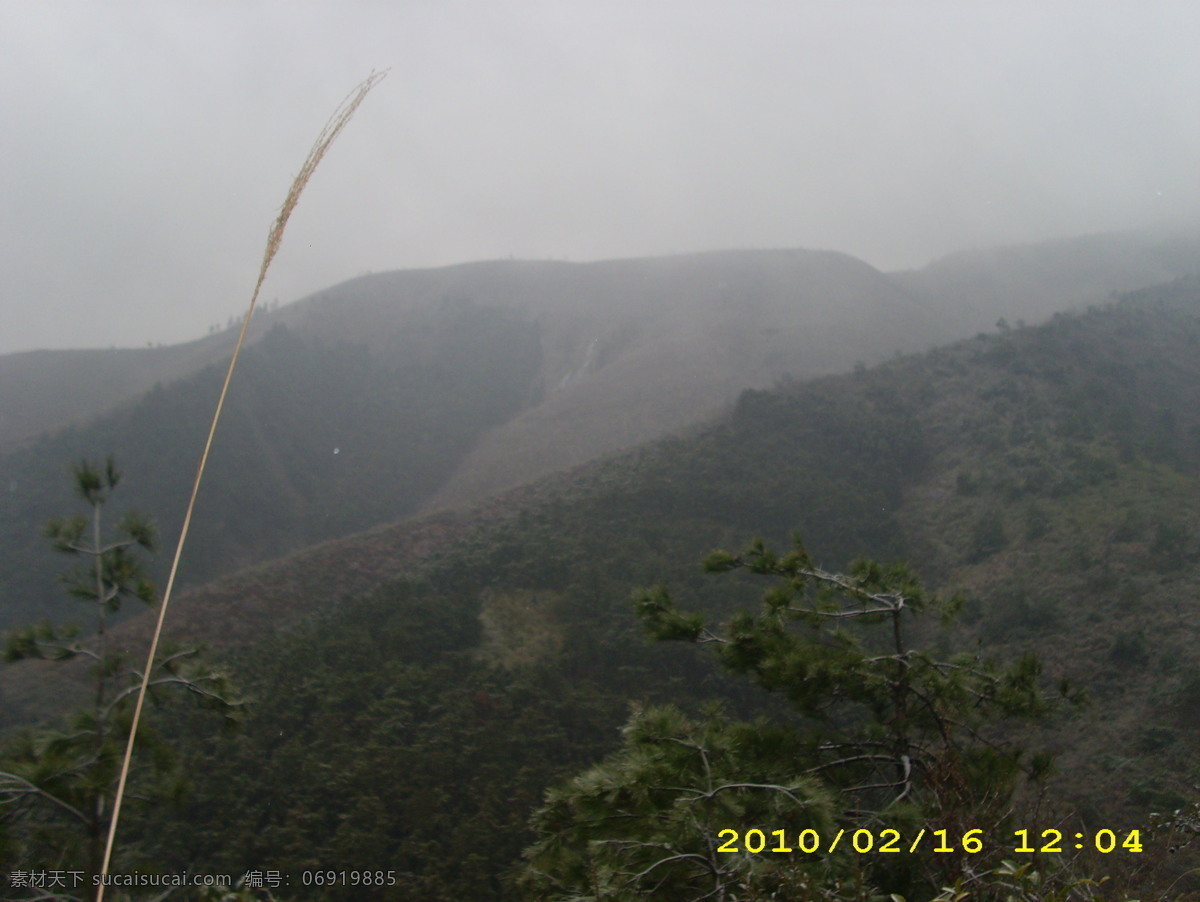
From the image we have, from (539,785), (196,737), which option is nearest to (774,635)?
(539,785)

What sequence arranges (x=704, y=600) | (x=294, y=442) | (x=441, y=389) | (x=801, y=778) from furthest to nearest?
(x=441, y=389) → (x=294, y=442) → (x=704, y=600) → (x=801, y=778)

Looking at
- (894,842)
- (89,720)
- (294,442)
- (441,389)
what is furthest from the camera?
(441,389)

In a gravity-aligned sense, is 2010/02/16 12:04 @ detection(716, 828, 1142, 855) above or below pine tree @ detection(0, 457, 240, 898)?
below

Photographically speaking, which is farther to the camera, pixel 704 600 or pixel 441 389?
pixel 441 389

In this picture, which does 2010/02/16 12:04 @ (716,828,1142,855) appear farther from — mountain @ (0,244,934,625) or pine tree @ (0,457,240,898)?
mountain @ (0,244,934,625)

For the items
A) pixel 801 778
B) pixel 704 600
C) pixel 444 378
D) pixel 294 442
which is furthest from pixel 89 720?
pixel 444 378

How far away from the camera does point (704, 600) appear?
638 inches

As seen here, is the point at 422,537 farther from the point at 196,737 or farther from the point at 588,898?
the point at 588,898

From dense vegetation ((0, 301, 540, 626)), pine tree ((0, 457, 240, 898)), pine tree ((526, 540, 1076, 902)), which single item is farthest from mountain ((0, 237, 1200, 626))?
pine tree ((526, 540, 1076, 902))

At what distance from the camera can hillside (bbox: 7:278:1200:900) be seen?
31.7 ft

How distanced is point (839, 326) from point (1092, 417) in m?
22.7

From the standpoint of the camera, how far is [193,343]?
157ft

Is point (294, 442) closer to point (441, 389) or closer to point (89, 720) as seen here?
point (441, 389)

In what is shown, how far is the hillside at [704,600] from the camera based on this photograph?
31.7 feet
